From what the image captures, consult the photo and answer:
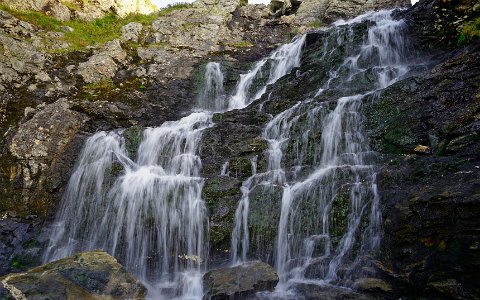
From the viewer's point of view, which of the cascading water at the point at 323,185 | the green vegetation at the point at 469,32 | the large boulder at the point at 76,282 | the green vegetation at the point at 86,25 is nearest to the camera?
the large boulder at the point at 76,282

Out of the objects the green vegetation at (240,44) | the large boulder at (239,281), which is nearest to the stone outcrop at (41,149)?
the large boulder at (239,281)

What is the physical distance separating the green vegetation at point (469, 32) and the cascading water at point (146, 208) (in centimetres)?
801

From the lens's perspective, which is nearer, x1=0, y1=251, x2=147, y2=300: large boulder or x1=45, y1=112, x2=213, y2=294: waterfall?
x1=0, y1=251, x2=147, y2=300: large boulder

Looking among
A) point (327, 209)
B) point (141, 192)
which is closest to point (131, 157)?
point (141, 192)

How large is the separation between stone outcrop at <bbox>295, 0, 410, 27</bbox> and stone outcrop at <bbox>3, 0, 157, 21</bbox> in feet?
35.5

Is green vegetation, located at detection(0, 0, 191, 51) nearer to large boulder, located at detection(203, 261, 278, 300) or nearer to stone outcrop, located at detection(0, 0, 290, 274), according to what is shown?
stone outcrop, located at detection(0, 0, 290, 274)

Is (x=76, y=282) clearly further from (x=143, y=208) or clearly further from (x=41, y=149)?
(x=41, y=149)

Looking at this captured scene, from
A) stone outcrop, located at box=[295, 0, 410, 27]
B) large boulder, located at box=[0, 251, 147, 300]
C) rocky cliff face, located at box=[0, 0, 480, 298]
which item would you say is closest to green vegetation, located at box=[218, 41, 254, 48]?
rocky cliff face, located at box=[0, 0, 480, 298]

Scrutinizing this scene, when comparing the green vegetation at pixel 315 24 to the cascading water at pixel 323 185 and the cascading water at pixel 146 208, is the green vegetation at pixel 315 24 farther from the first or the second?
the cascading water at pixel 146 208

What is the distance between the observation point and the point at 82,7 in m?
22.0

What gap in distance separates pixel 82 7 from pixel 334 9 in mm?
14776

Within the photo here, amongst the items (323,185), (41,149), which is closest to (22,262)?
(41,149)

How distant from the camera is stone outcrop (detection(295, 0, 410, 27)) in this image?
67.6 feet

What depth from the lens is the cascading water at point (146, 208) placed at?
873 cm
